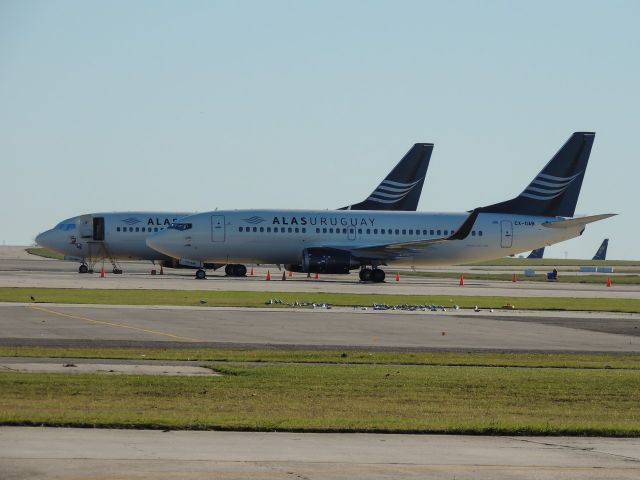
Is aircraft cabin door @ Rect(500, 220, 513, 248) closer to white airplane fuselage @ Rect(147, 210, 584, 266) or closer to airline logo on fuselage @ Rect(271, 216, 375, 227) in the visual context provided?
white airplane fuselage @ Rect(147, 210, 584, 266)

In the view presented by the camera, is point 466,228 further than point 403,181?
No

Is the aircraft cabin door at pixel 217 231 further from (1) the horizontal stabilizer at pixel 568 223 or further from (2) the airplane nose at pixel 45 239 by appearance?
(1) the horizontal stabilizer at pixel 568 223

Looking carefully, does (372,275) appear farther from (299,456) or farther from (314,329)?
(299,456)

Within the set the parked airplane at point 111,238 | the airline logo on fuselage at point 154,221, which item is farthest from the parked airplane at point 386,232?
the airline logo on fuselage at point 154,221

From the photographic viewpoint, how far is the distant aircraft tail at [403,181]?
93.1 meters

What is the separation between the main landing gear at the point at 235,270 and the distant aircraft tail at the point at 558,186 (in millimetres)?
15685

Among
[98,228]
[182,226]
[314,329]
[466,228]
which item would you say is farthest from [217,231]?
[314,329]

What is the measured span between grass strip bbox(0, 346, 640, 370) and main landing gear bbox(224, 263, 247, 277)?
5151 centimetres

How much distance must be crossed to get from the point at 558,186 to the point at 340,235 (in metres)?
14.2

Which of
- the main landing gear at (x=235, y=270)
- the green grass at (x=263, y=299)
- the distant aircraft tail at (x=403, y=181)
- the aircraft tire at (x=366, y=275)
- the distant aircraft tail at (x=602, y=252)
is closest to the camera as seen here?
the green grass at (x=263, y=299)

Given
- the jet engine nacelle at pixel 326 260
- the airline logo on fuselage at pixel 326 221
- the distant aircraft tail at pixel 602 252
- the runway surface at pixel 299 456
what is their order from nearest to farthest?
the runway surface at pixel 299 456, the jet engine nacelle at pixel 326 260, the airline logo on fuselage at pixel 326 221, the distant aircraft tail at pixel 602 252

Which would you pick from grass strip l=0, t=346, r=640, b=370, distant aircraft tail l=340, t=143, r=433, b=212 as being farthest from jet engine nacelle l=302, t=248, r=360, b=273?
grass strip l=0, t=346, r=640, b=370

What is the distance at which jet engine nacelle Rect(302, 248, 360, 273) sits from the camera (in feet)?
236

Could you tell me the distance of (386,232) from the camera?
247 ft
